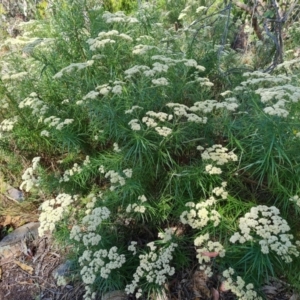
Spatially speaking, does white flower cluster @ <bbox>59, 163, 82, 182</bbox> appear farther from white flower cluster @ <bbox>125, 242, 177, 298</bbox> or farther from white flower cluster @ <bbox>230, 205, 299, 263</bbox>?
white flower cluster @ <bbox>230, 205, 299, 263</bbox>

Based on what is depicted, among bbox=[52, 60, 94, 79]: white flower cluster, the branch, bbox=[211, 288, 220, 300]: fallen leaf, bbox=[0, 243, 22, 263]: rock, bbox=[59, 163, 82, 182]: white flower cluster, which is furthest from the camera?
the branch

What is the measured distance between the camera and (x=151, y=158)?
2902 mm

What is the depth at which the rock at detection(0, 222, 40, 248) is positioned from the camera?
381cm

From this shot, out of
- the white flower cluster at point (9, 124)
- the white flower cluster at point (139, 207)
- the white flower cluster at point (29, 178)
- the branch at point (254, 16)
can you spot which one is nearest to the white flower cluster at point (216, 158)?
the white flower cluster at point (139, 207)

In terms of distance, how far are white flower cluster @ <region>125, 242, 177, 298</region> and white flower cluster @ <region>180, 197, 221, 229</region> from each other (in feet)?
0.81

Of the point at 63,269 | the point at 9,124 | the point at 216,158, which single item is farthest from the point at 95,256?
the point at 9,124

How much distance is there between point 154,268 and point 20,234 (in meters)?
1.87

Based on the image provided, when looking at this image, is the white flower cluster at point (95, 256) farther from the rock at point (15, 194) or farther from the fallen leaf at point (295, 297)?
the rock at point (15, 194)

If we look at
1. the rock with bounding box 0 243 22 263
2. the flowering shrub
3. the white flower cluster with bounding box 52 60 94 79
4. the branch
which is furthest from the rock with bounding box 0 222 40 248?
the branch

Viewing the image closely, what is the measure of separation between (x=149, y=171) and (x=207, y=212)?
66cm

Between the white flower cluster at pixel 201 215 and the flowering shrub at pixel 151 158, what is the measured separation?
11 mm

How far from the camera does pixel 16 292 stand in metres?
3.39

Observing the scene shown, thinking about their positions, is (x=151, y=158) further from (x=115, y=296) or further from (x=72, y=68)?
(x=115, y=296)

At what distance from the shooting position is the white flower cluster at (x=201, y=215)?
2607mm
